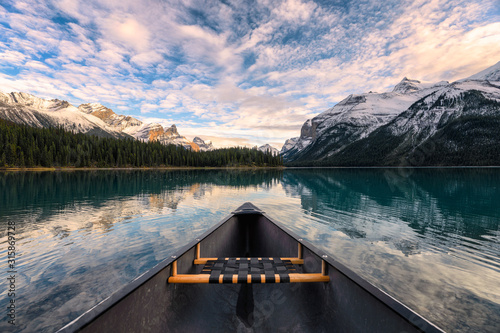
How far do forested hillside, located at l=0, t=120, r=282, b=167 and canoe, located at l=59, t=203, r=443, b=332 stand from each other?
14831cm

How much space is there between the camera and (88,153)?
134 m

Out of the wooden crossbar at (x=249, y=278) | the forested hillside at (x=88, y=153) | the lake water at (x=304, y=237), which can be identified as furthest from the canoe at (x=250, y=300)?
the forested hillside at (x=88, y=153)

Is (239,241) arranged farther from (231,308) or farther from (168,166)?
(168,166)

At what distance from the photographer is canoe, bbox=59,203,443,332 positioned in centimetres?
364

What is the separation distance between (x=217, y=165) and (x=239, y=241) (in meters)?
176

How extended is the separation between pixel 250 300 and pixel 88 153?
6375 inches

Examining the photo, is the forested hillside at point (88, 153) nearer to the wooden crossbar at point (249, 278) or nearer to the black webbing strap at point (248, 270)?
the black webbing strap at point (248, 270)

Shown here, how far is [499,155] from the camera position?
569 ft

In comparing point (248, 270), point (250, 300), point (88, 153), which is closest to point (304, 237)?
point (250, 300)

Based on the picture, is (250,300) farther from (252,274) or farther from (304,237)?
(304,237)

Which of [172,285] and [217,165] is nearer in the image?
[172,285]

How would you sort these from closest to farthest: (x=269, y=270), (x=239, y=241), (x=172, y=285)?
1. (x=172, y=285)
2. (x=269, y=270)
3. (x=239, y=241)

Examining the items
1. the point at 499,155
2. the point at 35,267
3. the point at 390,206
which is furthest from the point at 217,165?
the point at 499,155

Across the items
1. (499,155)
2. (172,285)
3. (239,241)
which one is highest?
(499,155)
